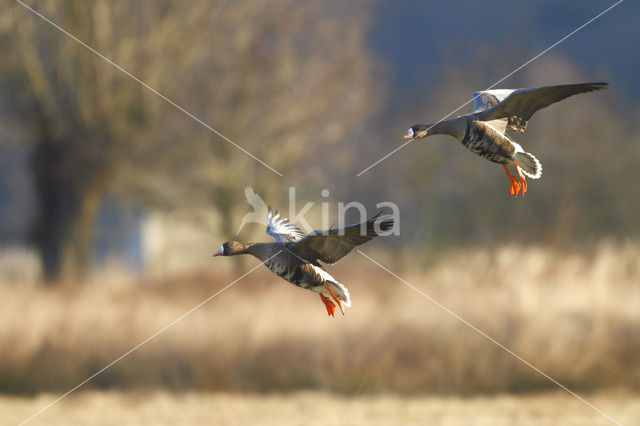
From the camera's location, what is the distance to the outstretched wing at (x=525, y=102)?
216 cm

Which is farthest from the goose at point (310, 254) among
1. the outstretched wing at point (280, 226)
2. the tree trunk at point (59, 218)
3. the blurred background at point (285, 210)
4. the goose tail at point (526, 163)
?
the tree trunk at point (59, 218)

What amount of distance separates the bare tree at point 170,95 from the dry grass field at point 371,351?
3.92m

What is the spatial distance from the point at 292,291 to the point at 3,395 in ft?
19.8

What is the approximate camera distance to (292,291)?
16047 millimetres

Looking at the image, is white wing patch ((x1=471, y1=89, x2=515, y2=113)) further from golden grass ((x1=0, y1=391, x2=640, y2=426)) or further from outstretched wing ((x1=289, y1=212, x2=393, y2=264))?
golden grass ((x1=0, y1=391, x2=640, y2=426))

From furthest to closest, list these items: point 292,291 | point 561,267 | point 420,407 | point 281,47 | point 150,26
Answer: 1. point 281,47
2. point 150,26
3. point 292,291
4. point 561,267
5. point 420,407

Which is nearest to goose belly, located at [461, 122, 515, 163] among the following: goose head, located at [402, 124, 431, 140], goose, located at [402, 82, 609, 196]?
goose, located at [402, 82, 609, 196]

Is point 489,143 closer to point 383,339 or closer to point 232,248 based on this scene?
point 232,248

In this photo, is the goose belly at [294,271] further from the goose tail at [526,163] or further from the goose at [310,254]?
the goose tail at [526,163]

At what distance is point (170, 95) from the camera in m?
17.9

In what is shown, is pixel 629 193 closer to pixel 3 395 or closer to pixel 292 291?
pixel 292 291

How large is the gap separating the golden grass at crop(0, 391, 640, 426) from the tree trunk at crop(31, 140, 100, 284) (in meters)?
4.79

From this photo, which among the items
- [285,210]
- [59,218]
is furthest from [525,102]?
[285,210]

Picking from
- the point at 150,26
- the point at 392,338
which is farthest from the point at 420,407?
the point at 150,26
